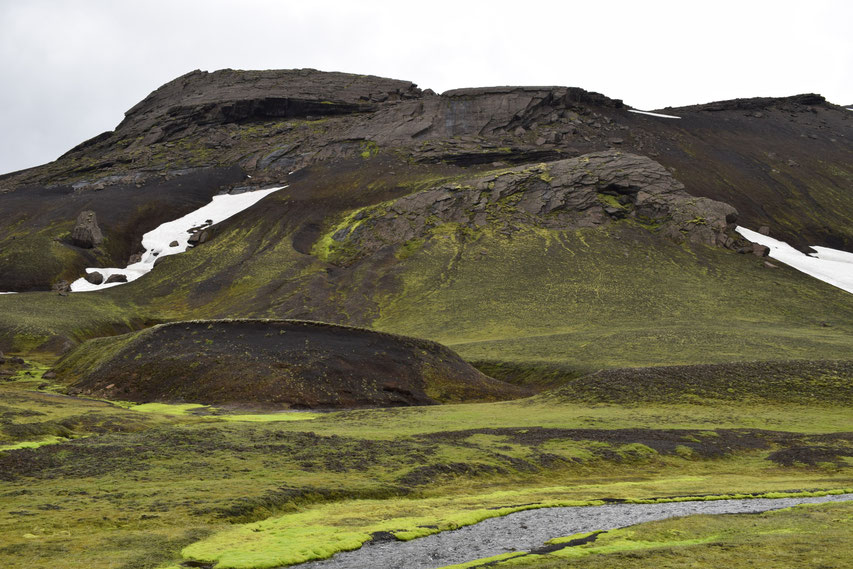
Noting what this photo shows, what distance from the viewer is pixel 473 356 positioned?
261 ft

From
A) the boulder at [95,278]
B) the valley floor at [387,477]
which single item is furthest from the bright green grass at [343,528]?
the boulder at [95,278]

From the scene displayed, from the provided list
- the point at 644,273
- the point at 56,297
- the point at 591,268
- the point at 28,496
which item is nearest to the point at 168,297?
the point at 56,297

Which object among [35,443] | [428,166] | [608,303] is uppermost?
[428,166]

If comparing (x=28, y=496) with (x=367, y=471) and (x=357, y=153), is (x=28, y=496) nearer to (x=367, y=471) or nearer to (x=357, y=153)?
(x=367, y=471)

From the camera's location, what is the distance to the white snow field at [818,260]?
389ft

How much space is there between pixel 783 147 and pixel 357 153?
364ft

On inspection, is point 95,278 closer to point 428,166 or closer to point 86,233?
point 86,233

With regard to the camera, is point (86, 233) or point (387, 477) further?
point (86, 233)

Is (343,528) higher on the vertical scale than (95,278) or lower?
lower

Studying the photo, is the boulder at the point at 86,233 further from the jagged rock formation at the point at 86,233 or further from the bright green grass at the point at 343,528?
the bright green grass at the point at 343,528

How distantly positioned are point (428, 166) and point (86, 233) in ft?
241

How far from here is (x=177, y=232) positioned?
153625mm

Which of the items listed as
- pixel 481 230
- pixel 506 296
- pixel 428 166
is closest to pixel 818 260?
pixel 481 230

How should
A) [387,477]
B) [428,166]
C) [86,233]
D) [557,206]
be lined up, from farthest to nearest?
[428,166], [86,233], [557,206], [387,477]
